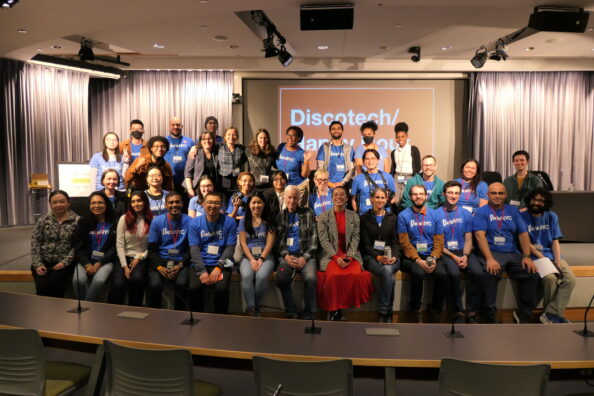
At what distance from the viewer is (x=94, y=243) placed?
15.2ft

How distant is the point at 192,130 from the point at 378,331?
794 centimetres

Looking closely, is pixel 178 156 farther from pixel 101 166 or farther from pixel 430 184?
pixel 430 184

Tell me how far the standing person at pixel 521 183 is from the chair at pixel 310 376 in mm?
4060

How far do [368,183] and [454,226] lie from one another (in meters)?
1.13

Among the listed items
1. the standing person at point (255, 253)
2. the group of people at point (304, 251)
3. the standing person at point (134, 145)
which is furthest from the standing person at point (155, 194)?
the standing person at point (134, 145)

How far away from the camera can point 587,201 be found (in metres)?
6.97

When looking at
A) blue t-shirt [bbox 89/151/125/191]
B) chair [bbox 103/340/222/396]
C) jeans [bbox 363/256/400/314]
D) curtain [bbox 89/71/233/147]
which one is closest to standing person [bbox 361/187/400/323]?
jeans [bbox 363/256/400/314]

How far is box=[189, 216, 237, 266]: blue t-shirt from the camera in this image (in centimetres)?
446

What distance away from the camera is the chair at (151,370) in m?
2.32

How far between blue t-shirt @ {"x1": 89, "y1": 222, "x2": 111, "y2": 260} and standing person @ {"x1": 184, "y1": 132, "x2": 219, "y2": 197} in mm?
1368

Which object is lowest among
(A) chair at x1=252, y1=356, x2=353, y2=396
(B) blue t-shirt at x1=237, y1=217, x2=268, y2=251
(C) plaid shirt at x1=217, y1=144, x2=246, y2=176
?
(A) chair at x1=252, y1=356, x2=353, y2=396

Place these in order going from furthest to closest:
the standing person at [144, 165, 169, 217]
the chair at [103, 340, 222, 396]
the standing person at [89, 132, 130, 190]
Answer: the standing person at [89, 132, 130, 190] < the standing person at [144, 165, 169, 217] < the chair at [103, 340, 222, 396]

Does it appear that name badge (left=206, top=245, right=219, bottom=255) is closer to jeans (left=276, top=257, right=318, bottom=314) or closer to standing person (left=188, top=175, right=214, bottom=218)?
standing person (left=188, top=175, right=214, bottom=218)

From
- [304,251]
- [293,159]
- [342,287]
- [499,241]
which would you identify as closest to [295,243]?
[304,251]
